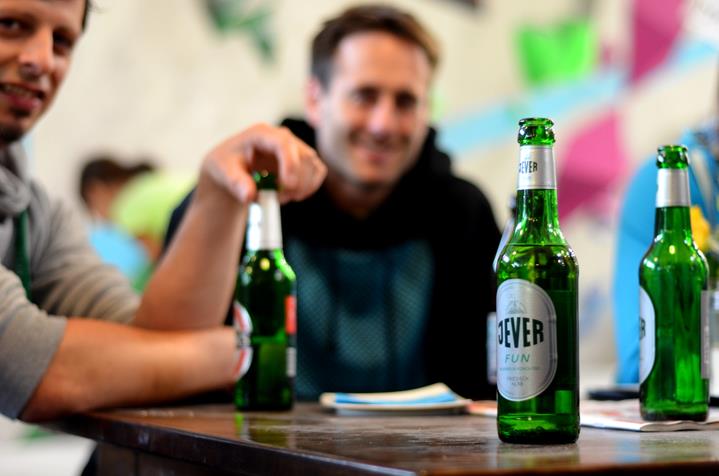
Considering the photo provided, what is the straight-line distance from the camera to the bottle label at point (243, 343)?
1221 millimetres

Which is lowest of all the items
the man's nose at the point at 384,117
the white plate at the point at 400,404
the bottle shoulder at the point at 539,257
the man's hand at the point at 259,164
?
the white plate at the point at 400,404

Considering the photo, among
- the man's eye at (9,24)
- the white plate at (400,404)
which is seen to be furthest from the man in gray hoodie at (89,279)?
the white plate at (400,404)

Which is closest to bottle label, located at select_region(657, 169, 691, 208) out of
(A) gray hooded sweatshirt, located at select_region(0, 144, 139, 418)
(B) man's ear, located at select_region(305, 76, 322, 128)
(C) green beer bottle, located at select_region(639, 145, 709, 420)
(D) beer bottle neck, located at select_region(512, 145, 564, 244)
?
(C) green beer bottle, located at select_region(639, 145, 709, 420)

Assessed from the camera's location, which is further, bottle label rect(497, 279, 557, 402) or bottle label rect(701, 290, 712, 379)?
bottle label rect(701, 290, 712, 379)

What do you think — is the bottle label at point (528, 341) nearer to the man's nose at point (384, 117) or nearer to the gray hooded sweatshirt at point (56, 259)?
the gray hooded sweatshirt at point (56, 259)

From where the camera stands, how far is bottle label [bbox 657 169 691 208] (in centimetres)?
92

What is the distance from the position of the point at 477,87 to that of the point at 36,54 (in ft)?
6.73

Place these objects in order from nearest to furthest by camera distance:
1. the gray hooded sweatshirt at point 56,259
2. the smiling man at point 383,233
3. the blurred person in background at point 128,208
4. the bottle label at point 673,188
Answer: the bottle label at point 673,188
the gray hooded sweatshirt at point 56,259
the smiling man at point 383,233
the blurred person in background at point 128,208

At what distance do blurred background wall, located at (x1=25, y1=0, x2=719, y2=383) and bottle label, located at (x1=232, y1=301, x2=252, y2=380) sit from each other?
1205mm

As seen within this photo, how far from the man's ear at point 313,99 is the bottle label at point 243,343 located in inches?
42.8

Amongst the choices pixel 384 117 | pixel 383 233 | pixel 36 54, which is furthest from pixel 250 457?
pixel 384 117

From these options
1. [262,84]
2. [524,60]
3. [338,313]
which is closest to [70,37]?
[338,313]

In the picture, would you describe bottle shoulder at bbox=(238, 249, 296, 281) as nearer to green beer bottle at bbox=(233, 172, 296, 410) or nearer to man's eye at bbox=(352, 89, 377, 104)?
green beer bottle at bbox=(233, 172, 296, 410)

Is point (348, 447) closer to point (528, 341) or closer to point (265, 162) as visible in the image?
point (528, 341)
